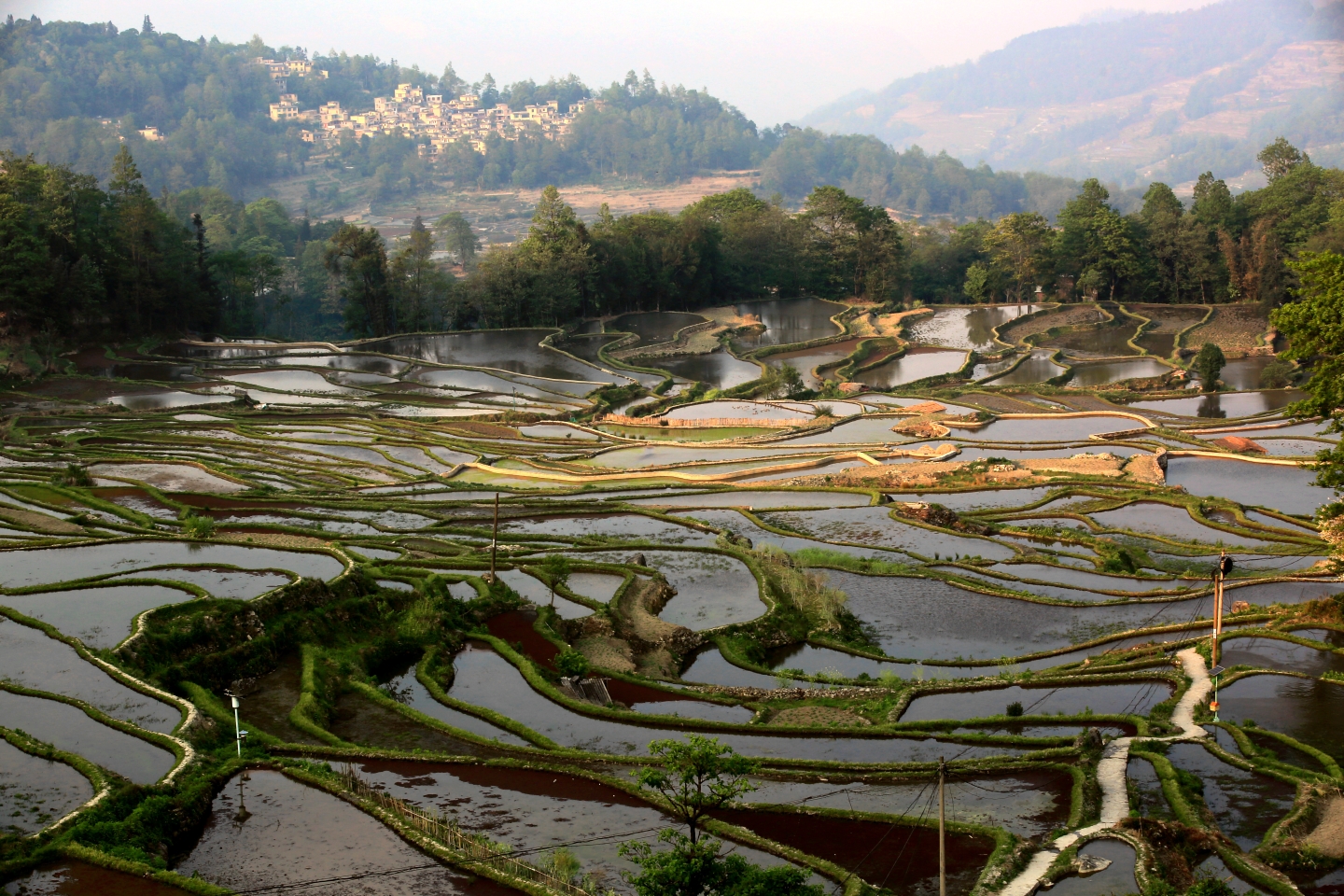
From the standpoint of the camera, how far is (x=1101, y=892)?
46.0ft

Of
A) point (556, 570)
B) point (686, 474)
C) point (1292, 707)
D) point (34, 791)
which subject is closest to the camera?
point (34, 791)

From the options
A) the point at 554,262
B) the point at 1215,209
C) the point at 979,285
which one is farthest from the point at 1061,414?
the point at 1215,209

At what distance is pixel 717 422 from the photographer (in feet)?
173

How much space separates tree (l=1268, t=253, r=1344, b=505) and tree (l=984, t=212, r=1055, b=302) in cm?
6901

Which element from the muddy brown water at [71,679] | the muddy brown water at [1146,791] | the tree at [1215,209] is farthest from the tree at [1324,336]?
the tree at [1215,209]

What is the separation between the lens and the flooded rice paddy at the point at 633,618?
16156 mm

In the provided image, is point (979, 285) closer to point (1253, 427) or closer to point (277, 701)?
point (1253, 427)

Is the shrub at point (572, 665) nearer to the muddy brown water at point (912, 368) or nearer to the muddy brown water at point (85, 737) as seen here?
the muddy brown water at point (85, 737)

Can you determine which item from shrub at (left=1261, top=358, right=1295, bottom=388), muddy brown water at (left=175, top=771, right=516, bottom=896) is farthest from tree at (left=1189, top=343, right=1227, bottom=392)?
muddy brown water at (left=175, top=771, right=516, bottom=896)

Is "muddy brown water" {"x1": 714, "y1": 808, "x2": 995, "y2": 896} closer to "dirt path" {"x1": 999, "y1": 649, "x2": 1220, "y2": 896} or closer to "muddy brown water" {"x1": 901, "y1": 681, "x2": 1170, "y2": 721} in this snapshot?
"dirt path" {"x1": 999, "y1": 649, "x2": 1220, "y2": 896}

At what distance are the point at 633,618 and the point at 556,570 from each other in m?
3.78

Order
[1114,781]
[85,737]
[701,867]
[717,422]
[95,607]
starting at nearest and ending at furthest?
[701,867] < [1114,781] < [85,737] < [95,607] < [717,422]

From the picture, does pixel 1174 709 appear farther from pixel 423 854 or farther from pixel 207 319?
pixel 207 319

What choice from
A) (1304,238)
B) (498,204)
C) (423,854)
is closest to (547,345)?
(1304,238)
